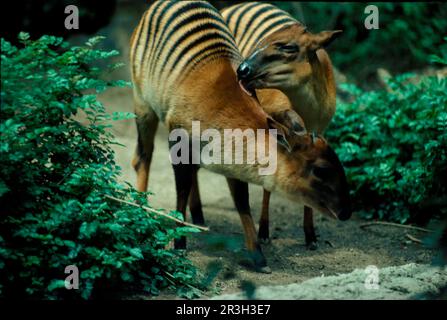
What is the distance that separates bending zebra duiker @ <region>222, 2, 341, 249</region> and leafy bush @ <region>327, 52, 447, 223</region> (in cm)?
105

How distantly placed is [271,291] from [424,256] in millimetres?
2312

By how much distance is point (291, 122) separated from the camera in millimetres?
5242

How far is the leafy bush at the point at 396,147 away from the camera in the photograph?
6605 millimetres

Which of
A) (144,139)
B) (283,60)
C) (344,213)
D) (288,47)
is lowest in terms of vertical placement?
(344,213)

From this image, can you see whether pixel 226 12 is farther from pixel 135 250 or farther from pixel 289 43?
pixel 135 250

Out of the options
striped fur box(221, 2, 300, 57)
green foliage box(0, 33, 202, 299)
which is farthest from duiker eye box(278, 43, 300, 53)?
green foliage box(0, 33, 202, 299)

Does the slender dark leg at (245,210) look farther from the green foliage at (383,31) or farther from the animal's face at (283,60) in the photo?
the green foliage at (383,31)

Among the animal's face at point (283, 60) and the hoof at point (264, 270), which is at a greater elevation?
the animal's face at point (283, 60)

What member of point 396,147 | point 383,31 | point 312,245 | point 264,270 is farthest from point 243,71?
point 383,31

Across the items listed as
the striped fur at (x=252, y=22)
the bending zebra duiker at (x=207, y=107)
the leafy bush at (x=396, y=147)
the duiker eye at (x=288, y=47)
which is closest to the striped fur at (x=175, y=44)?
the bending zebra duiker at (x=207, y=107)

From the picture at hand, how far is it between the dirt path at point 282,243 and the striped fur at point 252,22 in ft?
5.90

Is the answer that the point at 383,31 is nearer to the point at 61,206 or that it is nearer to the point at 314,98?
the point at 314,98

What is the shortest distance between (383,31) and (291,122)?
286 inches
